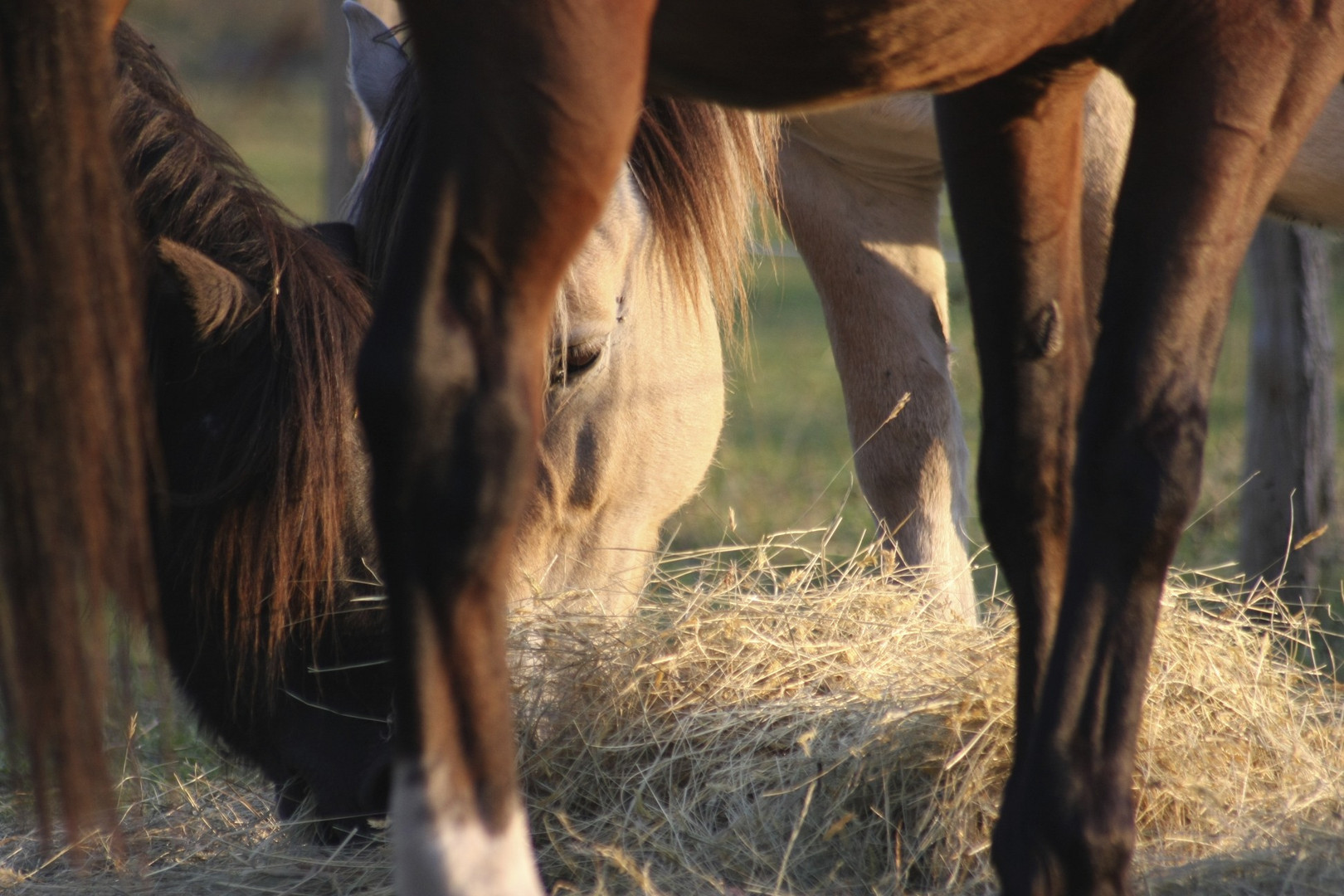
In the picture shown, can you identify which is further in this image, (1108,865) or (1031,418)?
(1031,418)

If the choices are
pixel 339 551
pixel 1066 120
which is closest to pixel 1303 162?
pixel 1066 120

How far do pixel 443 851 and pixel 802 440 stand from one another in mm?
4665

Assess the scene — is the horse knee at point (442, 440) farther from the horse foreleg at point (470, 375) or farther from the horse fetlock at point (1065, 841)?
the horse fetlock at point (1065, 841)

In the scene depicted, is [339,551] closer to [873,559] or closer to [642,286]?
[642,286]

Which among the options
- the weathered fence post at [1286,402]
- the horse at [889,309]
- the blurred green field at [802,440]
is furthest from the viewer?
the blurred green field at [802,440]

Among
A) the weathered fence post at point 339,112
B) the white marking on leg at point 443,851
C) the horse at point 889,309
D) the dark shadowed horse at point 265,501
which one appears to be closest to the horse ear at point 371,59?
the dark shadowed horse at point 265,501

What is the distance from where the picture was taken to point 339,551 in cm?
160

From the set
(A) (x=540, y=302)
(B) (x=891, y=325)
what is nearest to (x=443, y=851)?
(A) (x=540, y=302)

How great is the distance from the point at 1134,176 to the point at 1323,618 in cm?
210

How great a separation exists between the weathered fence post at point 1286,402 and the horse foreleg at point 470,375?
8.73 ft

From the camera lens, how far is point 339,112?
3.01m

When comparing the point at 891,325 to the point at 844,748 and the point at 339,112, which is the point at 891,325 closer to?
the point at 844,748

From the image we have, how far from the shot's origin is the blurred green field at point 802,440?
3.27 meters

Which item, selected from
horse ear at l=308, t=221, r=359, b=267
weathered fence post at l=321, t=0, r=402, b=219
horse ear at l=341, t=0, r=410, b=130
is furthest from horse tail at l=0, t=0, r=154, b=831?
weathered fence post at l=321, t=0, r=402, b=219
